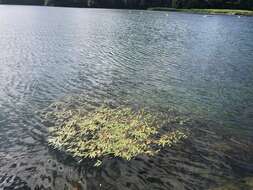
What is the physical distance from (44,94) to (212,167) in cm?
2231

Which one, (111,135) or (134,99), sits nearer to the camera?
(111,135)

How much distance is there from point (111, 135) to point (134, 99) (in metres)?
10.0

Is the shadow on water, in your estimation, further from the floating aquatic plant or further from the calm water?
the floating aquatic plant

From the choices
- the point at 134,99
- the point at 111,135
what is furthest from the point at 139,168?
the point at 134,99

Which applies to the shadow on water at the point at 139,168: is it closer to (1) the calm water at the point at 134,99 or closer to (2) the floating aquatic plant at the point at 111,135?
(1) the calm water at the point at 134,99

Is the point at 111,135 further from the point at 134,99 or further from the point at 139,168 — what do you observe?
the point at 134,99

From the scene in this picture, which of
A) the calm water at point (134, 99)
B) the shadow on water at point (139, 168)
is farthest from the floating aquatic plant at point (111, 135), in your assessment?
the calm water at point (134, 99)

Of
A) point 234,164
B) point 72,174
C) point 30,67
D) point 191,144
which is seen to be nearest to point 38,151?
point 72,174

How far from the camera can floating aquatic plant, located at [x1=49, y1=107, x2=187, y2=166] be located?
2325 cm

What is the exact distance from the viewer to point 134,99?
35031 millimetres

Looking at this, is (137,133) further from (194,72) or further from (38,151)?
(194,72)

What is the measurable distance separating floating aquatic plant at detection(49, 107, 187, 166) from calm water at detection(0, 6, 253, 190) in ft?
3.87

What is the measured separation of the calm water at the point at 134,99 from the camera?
20188 mm

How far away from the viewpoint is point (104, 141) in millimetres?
24547
